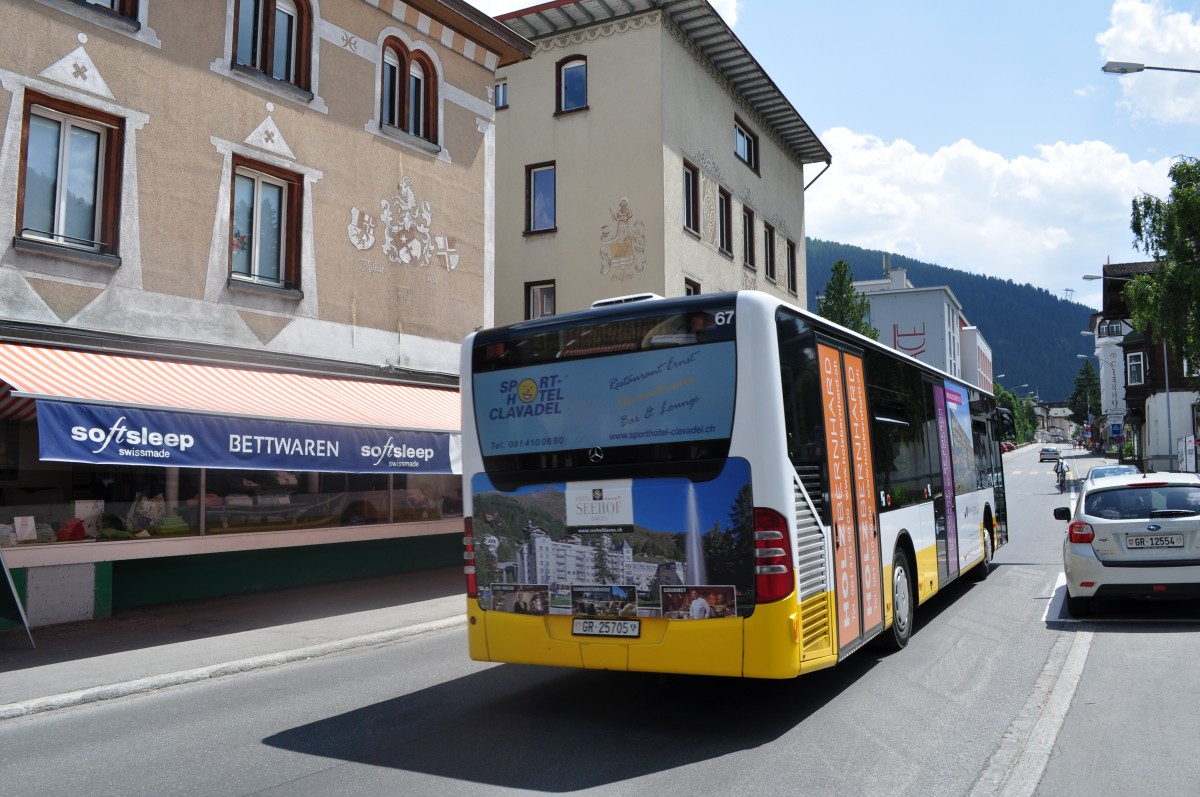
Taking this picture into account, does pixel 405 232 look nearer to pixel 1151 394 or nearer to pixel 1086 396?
pixel 1151 394

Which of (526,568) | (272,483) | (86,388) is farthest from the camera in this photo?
(272,483)

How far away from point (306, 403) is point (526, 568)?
647 centimetres

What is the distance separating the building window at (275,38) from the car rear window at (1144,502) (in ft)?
41.3

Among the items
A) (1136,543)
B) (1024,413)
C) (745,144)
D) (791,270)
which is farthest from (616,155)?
(1024,413)

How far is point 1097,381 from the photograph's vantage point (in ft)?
491

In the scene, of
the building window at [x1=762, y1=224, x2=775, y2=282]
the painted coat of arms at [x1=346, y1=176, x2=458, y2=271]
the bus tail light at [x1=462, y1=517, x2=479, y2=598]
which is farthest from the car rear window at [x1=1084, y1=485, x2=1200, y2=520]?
the building window at [x1=762, y1=224, x2=775, y2=282]

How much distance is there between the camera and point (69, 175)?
461 inches

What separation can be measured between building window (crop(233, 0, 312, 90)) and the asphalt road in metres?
9.20

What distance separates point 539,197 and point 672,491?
1945 cm

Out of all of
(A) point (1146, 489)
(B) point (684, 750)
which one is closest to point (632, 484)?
(B) point (684, 750)

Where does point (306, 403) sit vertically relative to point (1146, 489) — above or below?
above

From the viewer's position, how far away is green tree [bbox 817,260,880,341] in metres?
30.3

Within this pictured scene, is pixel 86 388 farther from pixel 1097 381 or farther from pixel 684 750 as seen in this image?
pixel 1097 381

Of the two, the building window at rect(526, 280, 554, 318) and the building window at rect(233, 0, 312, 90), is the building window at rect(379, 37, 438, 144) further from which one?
the building window at rect(526, 280, 554, 318)
